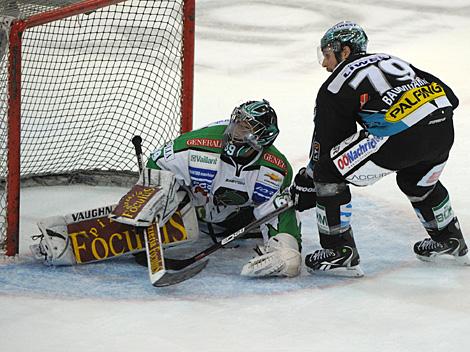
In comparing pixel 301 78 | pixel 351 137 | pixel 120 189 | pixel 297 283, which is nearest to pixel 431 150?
pixel 351 137

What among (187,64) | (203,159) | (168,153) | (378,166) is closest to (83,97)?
(187,64)

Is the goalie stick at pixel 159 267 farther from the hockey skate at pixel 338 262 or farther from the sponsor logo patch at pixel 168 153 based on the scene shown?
the hockey skate at pixel 338 262

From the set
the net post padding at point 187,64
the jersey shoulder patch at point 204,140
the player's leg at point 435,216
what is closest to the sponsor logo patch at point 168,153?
the jersey shoulder patch at point 204,140

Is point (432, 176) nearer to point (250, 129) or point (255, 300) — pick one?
point (250, 129)

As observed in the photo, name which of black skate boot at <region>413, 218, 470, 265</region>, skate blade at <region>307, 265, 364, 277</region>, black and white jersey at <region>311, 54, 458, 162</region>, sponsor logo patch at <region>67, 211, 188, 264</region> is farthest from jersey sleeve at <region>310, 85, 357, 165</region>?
sponsor logo patch at <region>67, 211, 188, 264</region>

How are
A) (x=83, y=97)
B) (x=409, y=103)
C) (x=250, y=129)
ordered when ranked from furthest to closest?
(x=83, y=97)
(x=250, y=129)
(x=409, y=103)

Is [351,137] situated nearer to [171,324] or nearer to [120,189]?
[171,324]

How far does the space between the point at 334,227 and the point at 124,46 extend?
2.26m

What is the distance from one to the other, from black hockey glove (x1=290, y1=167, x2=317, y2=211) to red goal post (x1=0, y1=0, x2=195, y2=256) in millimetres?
800

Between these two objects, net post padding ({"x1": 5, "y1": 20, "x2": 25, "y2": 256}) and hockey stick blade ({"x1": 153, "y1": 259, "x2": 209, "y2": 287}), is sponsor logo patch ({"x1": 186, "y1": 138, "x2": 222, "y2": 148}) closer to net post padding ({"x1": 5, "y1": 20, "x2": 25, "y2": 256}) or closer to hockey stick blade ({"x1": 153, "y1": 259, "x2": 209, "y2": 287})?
hockey stick blade ({"x1": 153, "y1": 259, "x2": 209, "y2": 287})

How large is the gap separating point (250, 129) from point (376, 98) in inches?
17.6

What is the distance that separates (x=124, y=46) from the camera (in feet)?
17.3

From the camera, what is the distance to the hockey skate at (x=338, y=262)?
11.1ft

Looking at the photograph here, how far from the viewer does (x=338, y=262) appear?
3.38 metres
